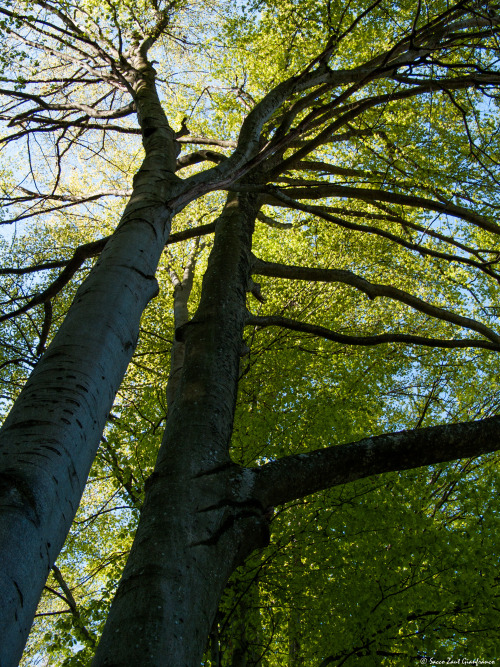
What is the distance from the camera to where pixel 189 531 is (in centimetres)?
200

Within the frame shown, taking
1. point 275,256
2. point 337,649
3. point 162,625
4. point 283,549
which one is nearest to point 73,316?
point 162,625

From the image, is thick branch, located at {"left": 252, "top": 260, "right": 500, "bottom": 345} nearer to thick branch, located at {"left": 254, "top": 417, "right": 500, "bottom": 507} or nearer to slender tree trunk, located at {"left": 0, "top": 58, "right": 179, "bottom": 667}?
slender tree trunk, located at {"left": 0, "top": 58, "right": 179, "bottom": 667}

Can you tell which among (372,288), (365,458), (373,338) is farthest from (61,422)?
(372,288)

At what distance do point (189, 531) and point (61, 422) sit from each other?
0.77m

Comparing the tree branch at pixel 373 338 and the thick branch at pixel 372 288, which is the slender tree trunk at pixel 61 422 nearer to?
the tree branch at pixel 373 338

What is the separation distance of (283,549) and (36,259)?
7.89 m

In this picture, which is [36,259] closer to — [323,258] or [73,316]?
[323,258]

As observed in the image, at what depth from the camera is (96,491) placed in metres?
10.8

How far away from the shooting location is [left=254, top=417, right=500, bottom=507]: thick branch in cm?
230

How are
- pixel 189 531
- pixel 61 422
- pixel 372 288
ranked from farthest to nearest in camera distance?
pixel 372 288
pixel 189 531
pixel 61 422

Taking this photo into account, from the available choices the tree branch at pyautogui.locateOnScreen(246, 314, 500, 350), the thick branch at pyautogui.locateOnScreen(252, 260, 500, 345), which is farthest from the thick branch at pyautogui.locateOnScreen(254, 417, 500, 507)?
the thick branch at pyautogui.locateOnScreen(252, 260, 500, 345)

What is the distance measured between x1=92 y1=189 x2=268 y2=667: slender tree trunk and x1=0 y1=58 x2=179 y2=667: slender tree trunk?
18.2 inches

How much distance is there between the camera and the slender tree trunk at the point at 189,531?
168 cm

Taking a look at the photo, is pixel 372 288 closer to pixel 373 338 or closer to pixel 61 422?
pixel 373 338
